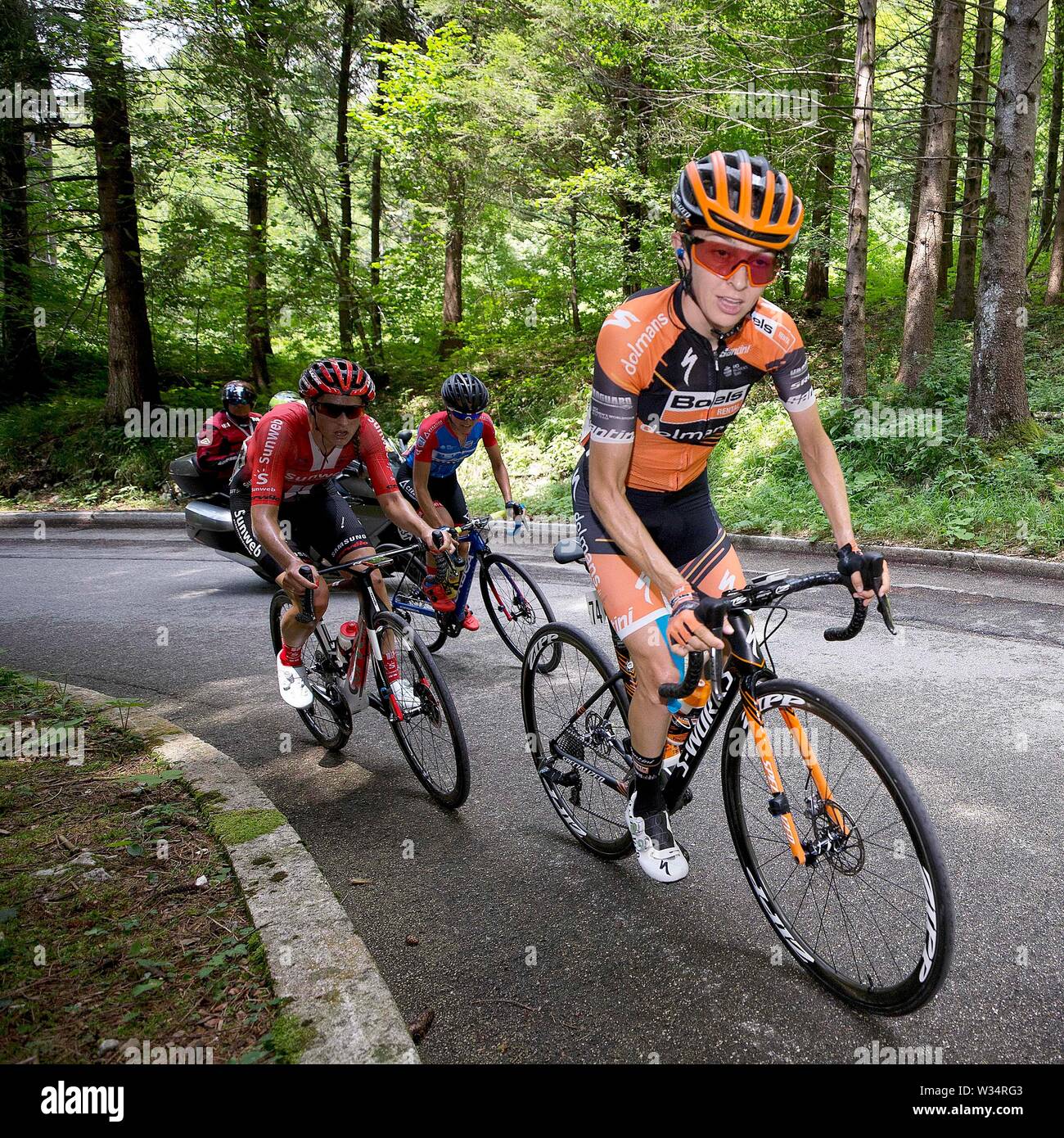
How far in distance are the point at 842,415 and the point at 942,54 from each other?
5.67m

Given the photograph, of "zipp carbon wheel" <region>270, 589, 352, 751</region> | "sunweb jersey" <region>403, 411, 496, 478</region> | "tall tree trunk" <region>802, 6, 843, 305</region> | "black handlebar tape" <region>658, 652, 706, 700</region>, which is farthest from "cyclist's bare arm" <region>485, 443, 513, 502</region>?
"tall tree trunk" <region>802, 6, 843, 305</region>

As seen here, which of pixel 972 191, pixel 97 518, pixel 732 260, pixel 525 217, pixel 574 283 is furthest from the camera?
pixel 574 283

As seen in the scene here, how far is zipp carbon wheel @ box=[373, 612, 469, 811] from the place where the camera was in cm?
387

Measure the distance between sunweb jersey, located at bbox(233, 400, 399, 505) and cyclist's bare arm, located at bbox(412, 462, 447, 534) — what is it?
1419mm

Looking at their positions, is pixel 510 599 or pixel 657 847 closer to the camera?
pixel 657 847

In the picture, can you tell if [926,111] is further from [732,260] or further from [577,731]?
[577,731]

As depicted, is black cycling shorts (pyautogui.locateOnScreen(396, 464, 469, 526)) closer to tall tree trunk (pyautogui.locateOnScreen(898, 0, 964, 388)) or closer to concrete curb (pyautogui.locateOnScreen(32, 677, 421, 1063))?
concrete curb (pyautogui.locateOnScreen(32, 677, 421, 1063))

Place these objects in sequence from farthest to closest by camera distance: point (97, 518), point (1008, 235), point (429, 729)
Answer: point (97, 518) → point (1008, 235) → point (429, 729)

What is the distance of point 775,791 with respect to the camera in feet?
8.59

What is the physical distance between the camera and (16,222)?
17047mm

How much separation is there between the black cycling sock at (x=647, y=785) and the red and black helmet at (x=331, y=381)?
2.49m

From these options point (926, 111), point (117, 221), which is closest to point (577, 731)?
point (117, 221)

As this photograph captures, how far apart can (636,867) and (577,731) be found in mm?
659

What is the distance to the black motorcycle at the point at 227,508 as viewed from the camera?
8.39 meters
